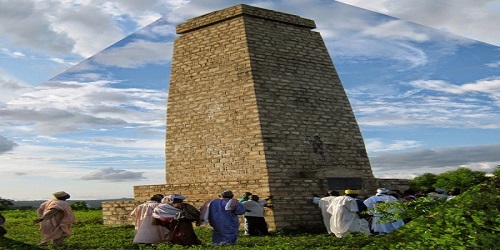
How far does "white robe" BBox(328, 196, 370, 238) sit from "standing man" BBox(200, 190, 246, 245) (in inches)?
96.2

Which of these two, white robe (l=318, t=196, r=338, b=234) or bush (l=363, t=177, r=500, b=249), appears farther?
Answer: white robe (l=318, t=196, r=338, b=234)

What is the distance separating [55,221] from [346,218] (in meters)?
5.79

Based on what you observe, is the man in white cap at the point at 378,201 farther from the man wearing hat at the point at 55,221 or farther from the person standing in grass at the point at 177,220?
the man wearing hat at the point at 55,221

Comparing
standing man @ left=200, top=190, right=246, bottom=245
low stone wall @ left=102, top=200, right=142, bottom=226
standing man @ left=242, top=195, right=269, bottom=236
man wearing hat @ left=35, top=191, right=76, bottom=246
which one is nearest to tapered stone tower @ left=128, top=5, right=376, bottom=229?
low stone wall @ left=102, top=200, right=142, bottom=226

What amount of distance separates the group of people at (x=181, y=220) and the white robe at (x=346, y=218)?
2468 millimetres

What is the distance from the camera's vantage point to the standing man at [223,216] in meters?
11.5

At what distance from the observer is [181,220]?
11.1 meters

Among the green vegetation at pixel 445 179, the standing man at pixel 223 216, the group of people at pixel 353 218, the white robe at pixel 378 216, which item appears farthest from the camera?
the green vegetation at pixel 445 179

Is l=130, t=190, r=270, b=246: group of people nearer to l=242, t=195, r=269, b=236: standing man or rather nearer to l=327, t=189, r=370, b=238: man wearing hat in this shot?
l=242, t=195, r=269, b=236: standing man

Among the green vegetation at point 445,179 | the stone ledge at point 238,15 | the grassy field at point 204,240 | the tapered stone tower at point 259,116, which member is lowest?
the grassy field at point 204,240

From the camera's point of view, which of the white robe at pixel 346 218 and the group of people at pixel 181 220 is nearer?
the group of people at pixel 181 220

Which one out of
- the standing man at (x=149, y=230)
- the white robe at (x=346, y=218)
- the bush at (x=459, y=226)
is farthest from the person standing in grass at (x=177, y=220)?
the bush at (x=459, y=226)

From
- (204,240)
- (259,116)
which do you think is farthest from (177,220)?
(259,116)

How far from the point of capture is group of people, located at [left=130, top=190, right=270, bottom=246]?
11109 millimetres
